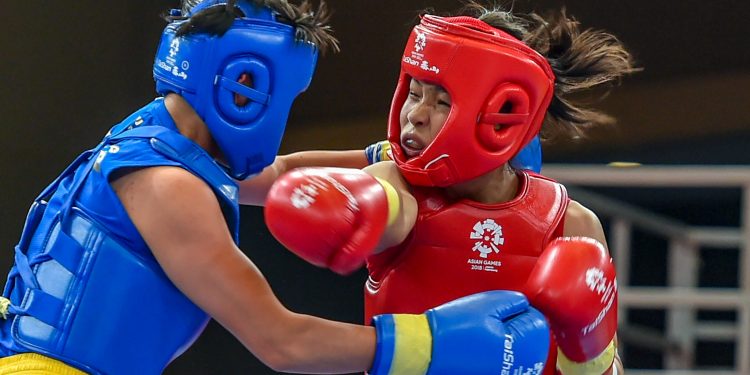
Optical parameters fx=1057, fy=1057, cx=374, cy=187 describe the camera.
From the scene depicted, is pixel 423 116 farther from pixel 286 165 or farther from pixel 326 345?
pixel 286 165

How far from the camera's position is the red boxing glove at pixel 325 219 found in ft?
5.10

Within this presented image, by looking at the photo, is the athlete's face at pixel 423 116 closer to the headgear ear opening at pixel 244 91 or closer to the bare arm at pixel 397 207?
the bare arm at pixel 397 207

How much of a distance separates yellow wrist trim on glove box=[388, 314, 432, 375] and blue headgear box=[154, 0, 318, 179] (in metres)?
0.41

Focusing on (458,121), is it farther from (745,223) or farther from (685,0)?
(685,0)

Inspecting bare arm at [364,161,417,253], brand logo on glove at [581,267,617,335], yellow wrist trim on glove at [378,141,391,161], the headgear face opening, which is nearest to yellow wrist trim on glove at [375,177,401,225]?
bare arm at [364,161,417,253]

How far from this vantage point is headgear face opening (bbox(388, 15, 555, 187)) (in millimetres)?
1813

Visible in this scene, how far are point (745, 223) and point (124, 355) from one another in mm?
2099

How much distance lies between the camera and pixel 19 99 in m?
2.94

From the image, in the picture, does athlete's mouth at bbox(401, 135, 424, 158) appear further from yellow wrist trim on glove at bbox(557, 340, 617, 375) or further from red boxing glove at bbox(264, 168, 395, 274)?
yellow wrist trim on glove at bbox(557, 340, 617, 375)

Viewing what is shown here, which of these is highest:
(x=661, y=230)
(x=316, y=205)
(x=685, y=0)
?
(x=685, y=0)

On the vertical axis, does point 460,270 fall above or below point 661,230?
above

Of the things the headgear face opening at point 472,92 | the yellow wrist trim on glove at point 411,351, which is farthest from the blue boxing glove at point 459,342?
the headgear face opening at point 472,92

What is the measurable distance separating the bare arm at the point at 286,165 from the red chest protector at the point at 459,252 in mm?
393

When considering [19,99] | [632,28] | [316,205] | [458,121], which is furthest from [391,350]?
[632,28]
